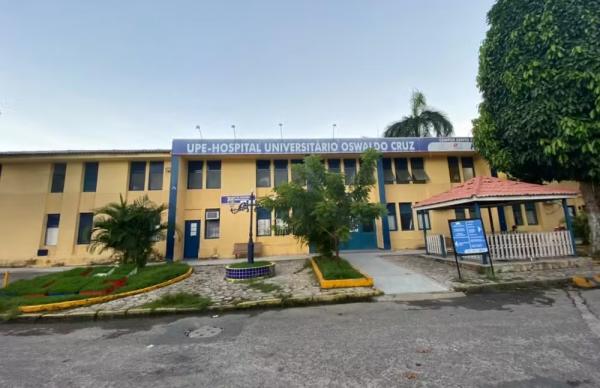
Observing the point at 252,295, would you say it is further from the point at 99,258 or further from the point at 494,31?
the point at 494,31

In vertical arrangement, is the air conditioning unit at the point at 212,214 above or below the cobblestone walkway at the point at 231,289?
above

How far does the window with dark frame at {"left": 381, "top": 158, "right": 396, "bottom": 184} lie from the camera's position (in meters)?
17.5

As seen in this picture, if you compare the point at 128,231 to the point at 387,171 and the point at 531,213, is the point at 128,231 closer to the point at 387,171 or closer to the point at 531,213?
the point at 387,171

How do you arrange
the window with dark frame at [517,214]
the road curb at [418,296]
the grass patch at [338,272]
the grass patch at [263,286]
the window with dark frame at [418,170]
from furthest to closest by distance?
1. the window with dark frame at [418,170]
2. the window with dark frame at [517,214]
3. the grass patch at [338,272]
4. the grass patch at [263,286]
5. the road curb at [418,296]

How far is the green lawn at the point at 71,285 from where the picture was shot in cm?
742

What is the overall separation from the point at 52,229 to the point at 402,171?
2257 cm

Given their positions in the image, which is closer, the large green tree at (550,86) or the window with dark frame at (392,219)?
the large green tree at (550,86)

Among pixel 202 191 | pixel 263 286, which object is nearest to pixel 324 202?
pixel 263 286

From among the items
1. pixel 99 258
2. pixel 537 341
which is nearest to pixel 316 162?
pixel 537 341

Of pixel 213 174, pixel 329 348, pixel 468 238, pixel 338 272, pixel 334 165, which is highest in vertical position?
pixel 334 165

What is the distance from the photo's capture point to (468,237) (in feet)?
27.9

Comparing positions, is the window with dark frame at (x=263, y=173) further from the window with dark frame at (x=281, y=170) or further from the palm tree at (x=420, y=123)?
the palm tree at (x=420, y=123)

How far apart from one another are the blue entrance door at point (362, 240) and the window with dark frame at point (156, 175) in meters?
12.4

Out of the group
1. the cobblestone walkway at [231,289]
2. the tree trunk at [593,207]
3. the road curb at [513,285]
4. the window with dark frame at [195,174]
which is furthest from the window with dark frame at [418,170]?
the window with dark frame at [195,174]
